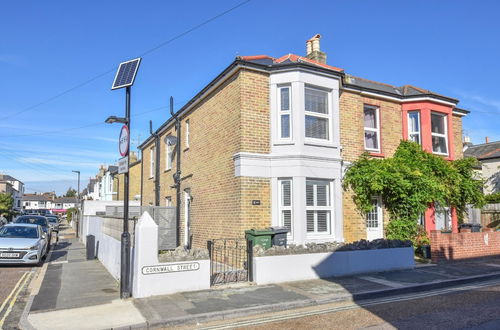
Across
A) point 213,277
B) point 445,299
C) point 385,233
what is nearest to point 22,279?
point 213,277

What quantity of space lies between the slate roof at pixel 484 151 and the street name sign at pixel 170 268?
28659mm

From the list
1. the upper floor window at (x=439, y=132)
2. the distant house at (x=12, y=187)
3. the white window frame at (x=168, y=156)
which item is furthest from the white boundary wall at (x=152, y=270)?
the distant house at (x=12, y=187)

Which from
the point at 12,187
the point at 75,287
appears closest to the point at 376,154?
the point at 75,287

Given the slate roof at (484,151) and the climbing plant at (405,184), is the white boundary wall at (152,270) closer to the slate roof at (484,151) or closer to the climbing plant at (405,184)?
the climbing plant at (405,184)

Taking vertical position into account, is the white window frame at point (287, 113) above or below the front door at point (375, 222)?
above

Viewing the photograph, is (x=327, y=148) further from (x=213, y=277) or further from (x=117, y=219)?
(x=117, y=219)

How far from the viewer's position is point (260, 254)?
9.72 meters

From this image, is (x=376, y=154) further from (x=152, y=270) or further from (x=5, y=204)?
(x=5, y=204)

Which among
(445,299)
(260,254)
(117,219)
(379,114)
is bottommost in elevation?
(445,299)

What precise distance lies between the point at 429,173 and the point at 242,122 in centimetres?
734

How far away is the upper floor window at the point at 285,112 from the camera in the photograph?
12547 millimetres

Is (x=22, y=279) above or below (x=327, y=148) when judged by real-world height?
below

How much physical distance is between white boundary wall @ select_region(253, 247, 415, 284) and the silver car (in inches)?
311

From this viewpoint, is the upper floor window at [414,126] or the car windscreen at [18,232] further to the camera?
the upper floor window at [414,126]
